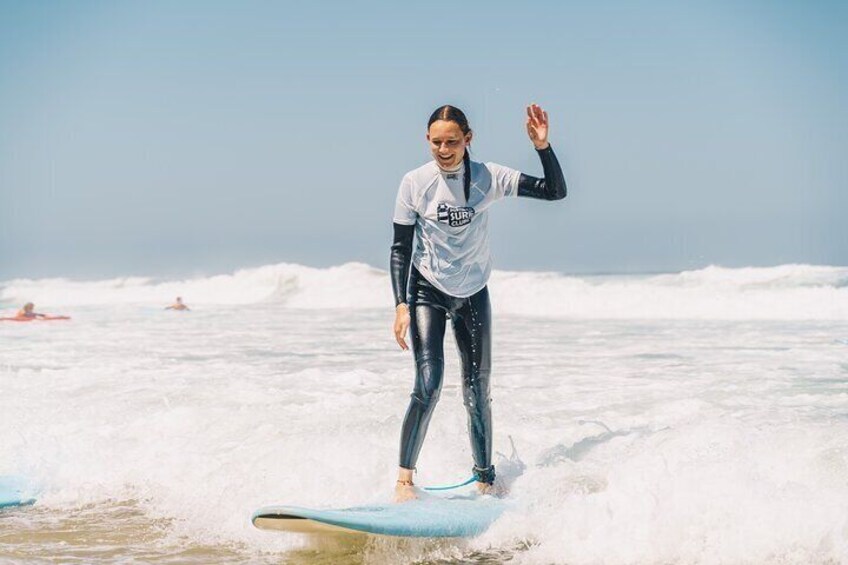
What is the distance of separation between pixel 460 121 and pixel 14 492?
3.39 meters

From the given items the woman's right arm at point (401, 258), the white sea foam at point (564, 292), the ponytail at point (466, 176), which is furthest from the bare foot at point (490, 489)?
the white sea foam at point (564, 292)

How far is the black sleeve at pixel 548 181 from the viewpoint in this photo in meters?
4.37

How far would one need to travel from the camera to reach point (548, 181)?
440cm

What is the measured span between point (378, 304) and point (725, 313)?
13.2 meters

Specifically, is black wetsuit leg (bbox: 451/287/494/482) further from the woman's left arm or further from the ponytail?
the woman's left arm

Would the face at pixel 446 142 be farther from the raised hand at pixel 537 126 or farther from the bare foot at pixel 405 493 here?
the bare foot at pixel 405 493

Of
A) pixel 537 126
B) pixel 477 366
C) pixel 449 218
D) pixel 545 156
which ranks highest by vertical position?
pixel 537 126

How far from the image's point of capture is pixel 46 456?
6.21 meters

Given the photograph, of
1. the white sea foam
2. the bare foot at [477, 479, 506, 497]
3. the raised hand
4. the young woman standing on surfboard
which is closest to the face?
the young woman standing on surfboard

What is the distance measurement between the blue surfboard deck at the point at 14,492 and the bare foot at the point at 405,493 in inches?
91.2

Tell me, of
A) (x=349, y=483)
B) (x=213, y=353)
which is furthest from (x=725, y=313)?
(x=349, y=483)

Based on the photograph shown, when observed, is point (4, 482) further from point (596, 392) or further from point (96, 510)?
point (596, 392)

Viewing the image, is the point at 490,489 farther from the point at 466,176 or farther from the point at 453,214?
the point at 466,176

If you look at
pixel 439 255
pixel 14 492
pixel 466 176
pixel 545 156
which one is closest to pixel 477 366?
pixel 439 255
